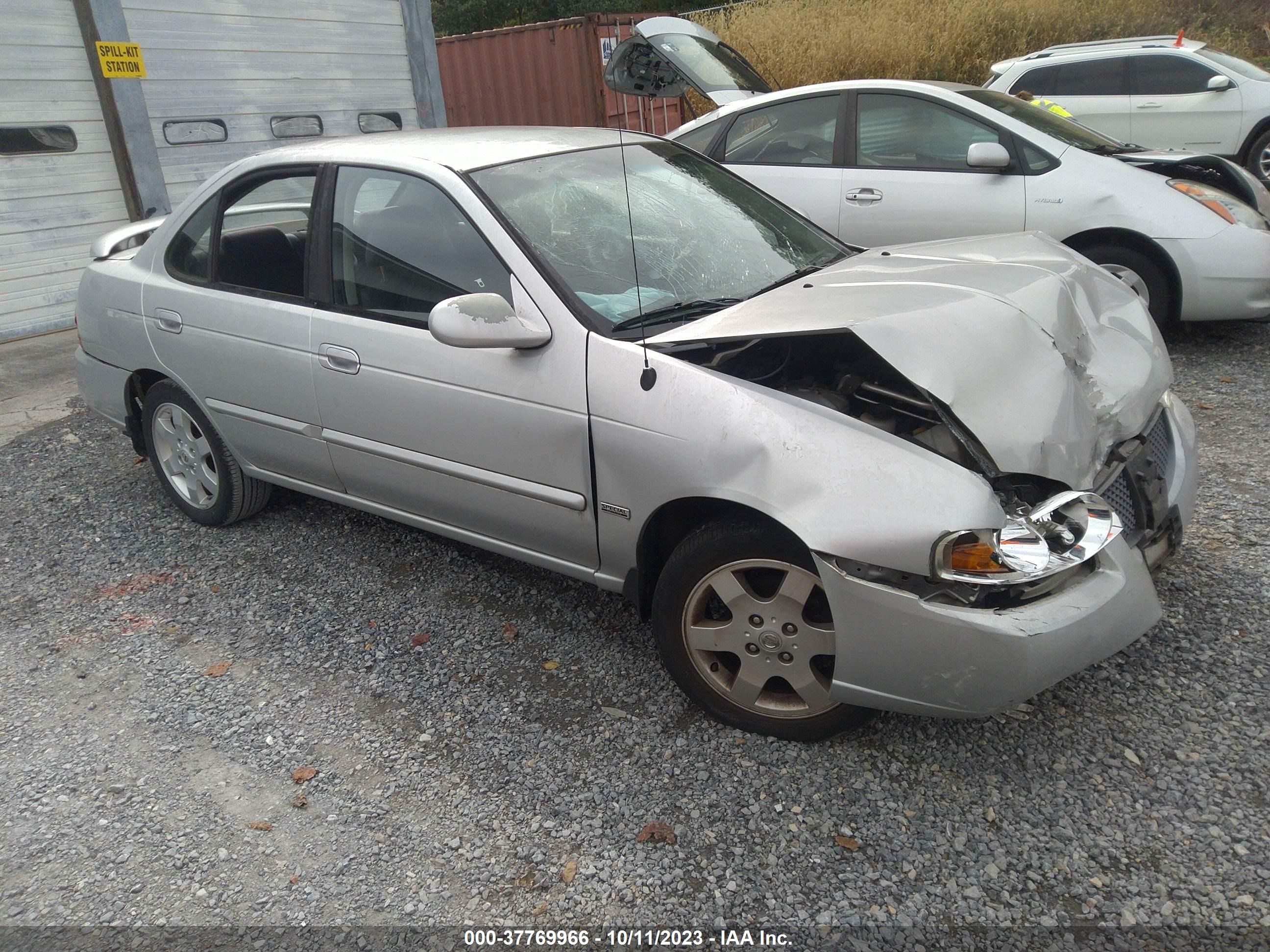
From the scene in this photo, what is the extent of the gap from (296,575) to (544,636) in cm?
123

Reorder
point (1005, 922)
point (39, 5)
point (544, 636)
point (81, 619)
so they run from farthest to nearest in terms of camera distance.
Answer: point (39, 5) < point (81, 619) < point (544, 636) < point (1005, 922)

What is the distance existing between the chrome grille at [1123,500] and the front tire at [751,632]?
867mm

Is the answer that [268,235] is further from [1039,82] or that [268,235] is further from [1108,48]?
[1108,48]

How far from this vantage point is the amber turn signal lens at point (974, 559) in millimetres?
2240

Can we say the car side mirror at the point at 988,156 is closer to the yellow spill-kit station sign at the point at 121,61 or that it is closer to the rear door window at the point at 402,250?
the rear door window at the point at 402,250

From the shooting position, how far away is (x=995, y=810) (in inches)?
95.6

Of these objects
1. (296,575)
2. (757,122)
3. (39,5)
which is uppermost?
(39,5)

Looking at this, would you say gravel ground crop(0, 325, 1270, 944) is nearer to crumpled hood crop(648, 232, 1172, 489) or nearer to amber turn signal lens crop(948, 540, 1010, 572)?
amber turn signal lens crop(948, 540, 1010, 572)

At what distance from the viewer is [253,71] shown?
8.73m

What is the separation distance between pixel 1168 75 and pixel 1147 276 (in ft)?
18.2

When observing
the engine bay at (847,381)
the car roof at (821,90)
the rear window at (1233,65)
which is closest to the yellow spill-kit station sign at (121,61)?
the car roof at (821,90)

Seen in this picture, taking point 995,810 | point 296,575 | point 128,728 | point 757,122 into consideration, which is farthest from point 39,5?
point 995,810

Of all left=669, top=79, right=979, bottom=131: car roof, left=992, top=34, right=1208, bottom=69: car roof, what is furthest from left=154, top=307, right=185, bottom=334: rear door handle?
left=992, top=34, right=1208, bottom=69: car roof

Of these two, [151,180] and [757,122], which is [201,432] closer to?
[757,122]
